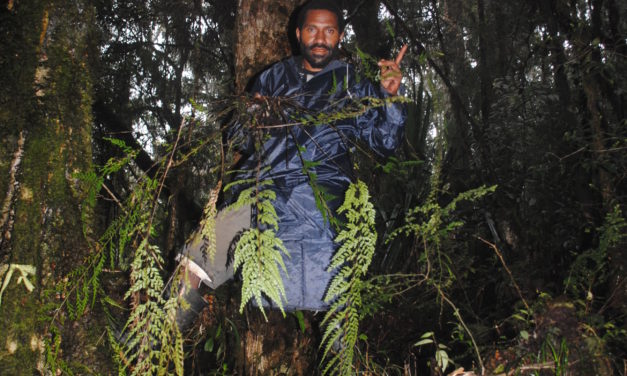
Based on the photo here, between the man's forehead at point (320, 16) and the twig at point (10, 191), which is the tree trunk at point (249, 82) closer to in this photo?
the man's forehead at point (320, 16)

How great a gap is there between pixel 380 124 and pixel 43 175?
1.43m

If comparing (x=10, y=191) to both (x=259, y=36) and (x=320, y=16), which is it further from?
(x=259, y=36)

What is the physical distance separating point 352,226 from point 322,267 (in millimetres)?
708

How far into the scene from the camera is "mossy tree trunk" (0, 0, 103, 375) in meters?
1.54

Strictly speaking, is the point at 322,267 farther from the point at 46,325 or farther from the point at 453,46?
the point at 453,46

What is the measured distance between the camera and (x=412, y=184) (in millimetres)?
4500

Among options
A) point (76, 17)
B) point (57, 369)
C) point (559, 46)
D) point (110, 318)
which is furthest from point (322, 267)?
point (559, 46)

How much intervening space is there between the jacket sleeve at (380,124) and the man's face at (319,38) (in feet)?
0.92

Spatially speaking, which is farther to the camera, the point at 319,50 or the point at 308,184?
the point at 319,50

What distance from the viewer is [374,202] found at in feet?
13.1

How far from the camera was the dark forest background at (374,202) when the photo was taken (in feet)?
5.26

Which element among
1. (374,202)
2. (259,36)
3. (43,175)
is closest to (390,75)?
(259,36)

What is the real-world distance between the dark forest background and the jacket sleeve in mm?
145

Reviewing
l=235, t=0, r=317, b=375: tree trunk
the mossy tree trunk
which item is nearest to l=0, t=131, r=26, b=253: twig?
the mossy tree trunk
